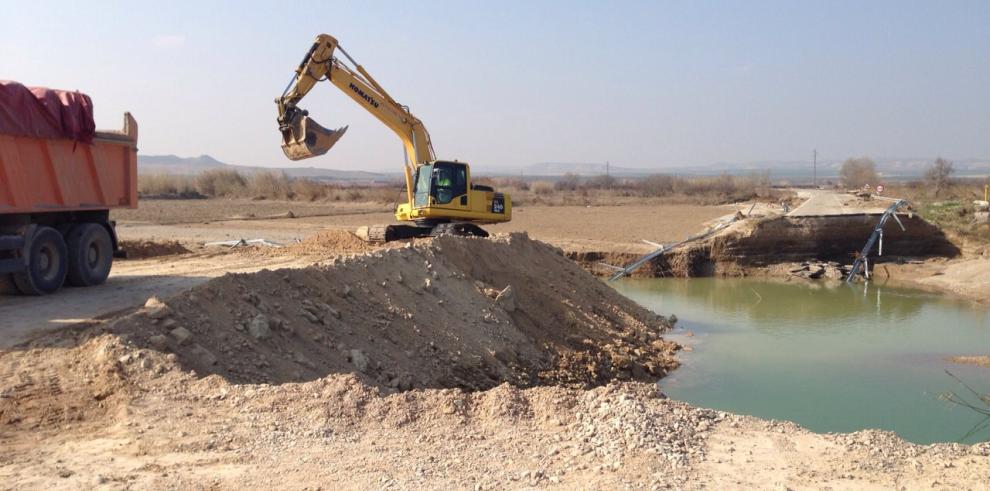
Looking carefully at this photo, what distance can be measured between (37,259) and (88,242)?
45.2 inches

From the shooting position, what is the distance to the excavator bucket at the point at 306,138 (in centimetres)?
1655

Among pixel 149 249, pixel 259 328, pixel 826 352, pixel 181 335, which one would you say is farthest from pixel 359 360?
pixel 149 249

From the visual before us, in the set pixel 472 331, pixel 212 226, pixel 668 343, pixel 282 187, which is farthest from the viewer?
pixel 282 187

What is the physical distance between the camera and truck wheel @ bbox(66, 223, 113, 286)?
39.0ft

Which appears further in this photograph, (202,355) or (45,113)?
(45,113)

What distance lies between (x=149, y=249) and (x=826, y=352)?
15.4 m

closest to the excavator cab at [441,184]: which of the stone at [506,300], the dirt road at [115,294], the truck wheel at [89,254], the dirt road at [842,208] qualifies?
the dirt road at [115,294]

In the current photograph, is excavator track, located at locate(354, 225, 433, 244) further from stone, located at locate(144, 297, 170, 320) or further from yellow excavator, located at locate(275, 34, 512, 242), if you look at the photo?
stone, located at locate(144, 297, 170, 320)

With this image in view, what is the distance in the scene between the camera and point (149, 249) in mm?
19984

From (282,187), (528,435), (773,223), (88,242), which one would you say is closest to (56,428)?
(528,435)

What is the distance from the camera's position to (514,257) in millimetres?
17328

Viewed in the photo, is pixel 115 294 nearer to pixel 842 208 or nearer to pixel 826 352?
pixel 826 352

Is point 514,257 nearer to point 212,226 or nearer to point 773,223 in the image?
point 773,223

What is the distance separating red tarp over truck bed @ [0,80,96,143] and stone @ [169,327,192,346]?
12.8ft
